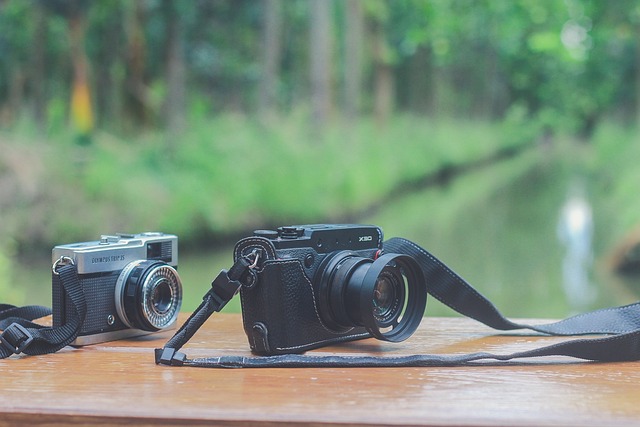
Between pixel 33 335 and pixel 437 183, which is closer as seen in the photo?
pixel 33 335

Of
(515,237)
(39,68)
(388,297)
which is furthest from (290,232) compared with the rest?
(39,68)

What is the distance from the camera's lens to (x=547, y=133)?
8.08 ft

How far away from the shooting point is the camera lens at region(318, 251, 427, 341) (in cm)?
100

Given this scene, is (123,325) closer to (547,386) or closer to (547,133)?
(547,386)

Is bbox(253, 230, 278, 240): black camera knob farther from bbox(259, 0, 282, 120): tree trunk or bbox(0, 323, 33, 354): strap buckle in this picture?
bbox(259, 0, 282, 120): tree trunk

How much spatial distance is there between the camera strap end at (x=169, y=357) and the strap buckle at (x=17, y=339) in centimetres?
16

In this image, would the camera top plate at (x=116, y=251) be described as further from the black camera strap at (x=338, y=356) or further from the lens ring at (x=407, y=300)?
the lens ring at (x=407, y=300)

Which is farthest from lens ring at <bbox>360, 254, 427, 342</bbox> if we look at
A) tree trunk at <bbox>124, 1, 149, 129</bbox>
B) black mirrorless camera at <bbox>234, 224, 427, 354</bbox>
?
tree trunk at <bbox>124, 1, 149, 129</bbox>

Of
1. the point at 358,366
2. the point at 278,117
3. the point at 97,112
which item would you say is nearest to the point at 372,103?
the point at 278,117

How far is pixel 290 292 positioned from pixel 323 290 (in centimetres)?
4

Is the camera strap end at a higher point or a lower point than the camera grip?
lower

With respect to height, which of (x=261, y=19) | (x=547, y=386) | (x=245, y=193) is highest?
(x=261, y=19)

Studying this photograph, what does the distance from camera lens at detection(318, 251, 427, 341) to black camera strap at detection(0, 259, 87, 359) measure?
0.97 feet

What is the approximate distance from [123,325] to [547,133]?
1.67 metres
